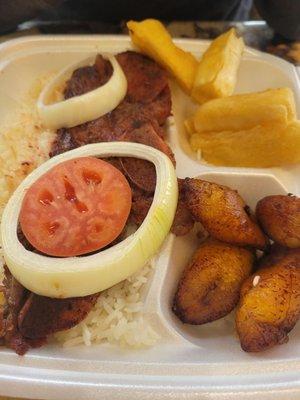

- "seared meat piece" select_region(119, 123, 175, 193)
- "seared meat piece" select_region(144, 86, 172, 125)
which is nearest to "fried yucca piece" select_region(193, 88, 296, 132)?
"seared meat piece" select_region(144, 86, 172, 125)

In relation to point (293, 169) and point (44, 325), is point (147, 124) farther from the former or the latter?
point (44, 325)

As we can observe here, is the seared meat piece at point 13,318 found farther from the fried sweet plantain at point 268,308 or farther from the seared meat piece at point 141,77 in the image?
the seared meat piece at point 141,77

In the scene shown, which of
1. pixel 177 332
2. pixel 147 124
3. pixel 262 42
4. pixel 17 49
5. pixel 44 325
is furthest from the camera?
pixel 262 42

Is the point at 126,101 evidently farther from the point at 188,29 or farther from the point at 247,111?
the point at 188,29

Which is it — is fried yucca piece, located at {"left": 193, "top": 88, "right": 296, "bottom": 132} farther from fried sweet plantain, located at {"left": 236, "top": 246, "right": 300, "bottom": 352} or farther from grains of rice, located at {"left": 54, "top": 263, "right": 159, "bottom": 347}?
grains of rice, located at {"left": 54, "top": 263, "right": 159, "bottom": 347}

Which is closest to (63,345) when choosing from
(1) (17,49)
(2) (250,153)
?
(2) (250,153)

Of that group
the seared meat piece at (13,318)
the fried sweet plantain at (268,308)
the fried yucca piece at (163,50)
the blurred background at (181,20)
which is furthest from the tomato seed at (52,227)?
the blurred background at (181,20)

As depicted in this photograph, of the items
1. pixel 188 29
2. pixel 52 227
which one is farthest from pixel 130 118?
pixel 188 29
